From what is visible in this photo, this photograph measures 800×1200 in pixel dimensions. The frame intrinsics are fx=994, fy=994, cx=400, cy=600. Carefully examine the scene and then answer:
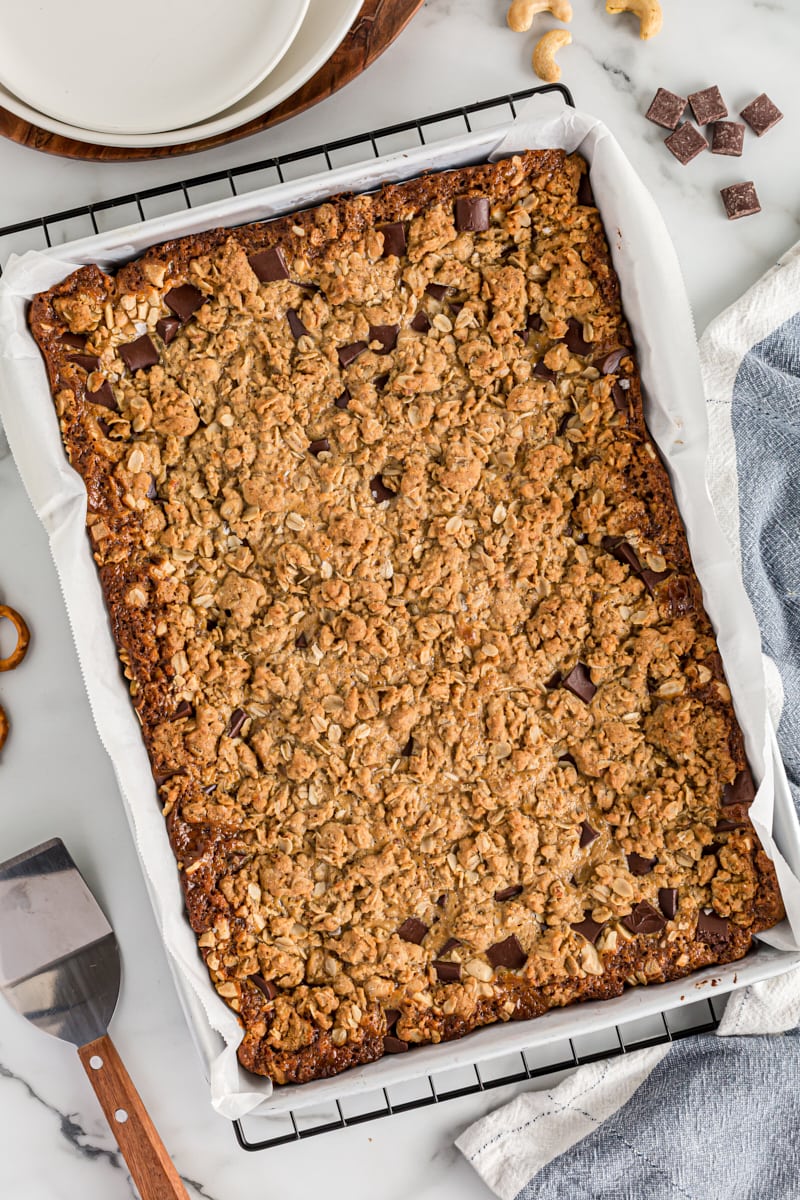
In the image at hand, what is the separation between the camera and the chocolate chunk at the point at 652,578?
79.0 inches

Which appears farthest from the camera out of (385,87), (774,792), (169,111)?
(385,87)

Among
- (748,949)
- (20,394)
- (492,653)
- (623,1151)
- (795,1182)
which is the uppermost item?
(20,394)

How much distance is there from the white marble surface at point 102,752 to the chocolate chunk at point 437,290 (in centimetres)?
53

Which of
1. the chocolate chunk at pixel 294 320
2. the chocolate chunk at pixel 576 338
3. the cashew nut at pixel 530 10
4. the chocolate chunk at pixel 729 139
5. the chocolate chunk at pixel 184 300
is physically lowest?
the chocolate chunk at pixel 576 338

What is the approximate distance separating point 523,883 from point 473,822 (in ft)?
0.52

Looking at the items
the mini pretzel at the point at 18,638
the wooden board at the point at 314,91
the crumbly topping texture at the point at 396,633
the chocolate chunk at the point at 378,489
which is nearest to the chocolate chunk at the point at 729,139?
the crumbly topping texture at the point at 396,633

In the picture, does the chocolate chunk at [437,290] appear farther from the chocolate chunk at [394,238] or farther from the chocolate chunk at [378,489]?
the chocolate chunk at [378,489]

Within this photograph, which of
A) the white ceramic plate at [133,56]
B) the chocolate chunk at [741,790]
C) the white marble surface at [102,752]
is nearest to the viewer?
the chocolate chunk at [741,790]

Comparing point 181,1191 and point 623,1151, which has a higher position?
point 181,1191

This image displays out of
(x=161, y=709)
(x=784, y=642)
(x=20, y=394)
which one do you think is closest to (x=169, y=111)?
(x=20, y=394)

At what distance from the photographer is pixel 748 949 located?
6.66 ft

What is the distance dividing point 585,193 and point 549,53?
426mm

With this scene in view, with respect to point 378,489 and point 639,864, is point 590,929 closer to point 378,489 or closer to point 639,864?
point 639,864

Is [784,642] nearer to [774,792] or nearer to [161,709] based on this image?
[774,792]
